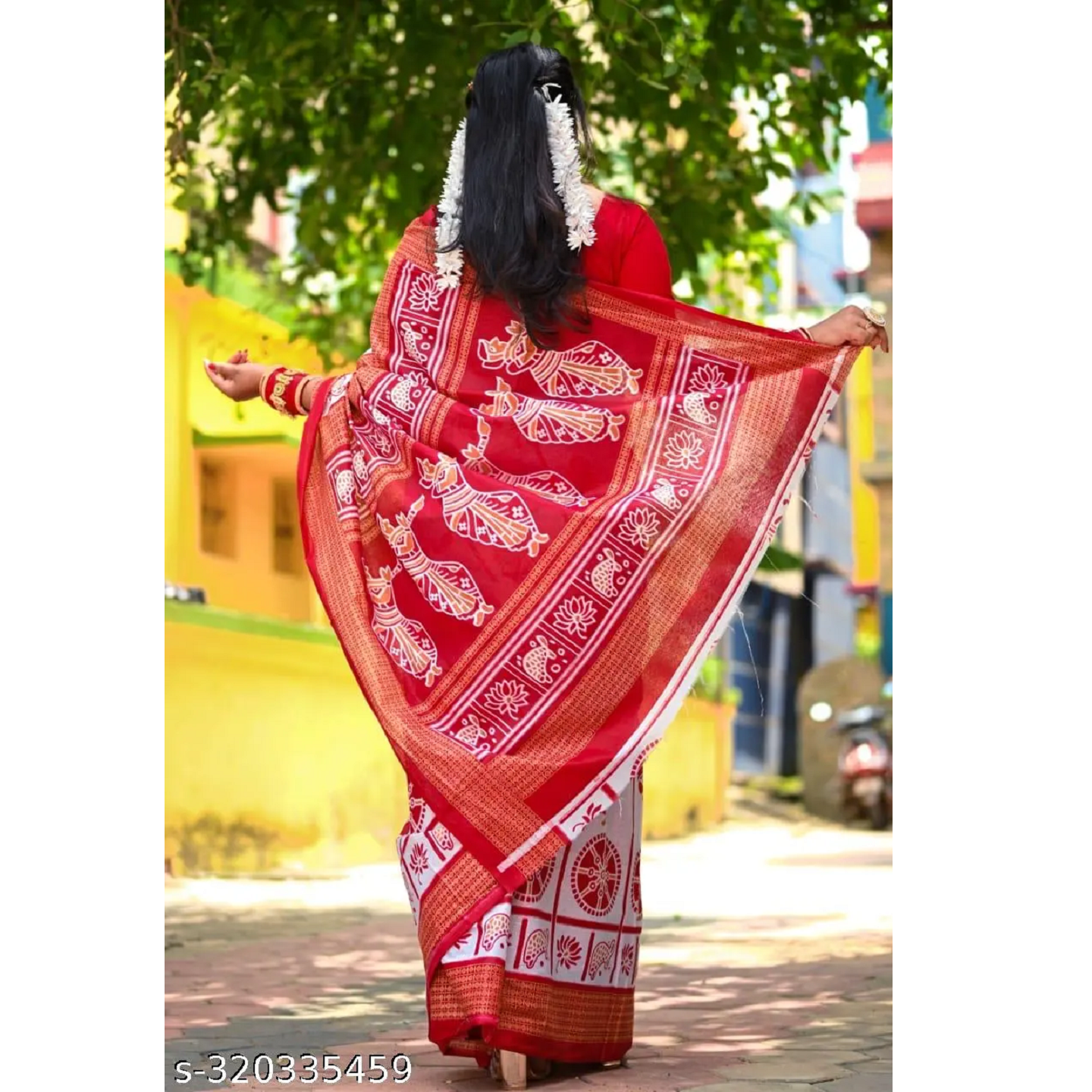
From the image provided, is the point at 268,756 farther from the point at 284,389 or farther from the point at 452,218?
the point at 452,218

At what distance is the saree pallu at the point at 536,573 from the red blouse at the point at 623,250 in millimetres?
63

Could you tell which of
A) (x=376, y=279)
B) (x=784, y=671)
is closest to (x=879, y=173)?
(x=784, y=671)

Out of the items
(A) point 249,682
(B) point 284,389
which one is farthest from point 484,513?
(A) point 249,682

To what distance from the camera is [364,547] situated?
4.07 m

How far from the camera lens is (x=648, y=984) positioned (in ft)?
20.2

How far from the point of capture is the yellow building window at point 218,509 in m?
13.4

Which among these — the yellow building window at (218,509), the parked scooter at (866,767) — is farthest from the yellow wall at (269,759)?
the parked scooter at (866,767)

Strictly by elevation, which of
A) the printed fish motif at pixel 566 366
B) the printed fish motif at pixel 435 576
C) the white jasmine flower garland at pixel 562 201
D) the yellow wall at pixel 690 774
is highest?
the white jasmine flower garland at pixel 562 201

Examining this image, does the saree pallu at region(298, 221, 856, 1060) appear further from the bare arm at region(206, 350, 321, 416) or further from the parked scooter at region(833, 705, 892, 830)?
the parked scooter at region(833, 705, 892, 830)

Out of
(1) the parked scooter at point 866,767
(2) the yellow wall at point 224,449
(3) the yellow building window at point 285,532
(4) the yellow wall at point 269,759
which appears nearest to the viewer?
(4) the yellow wall at point 269,759

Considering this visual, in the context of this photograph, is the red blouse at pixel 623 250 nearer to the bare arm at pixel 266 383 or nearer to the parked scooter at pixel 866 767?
the bare arm at pixel 266 383

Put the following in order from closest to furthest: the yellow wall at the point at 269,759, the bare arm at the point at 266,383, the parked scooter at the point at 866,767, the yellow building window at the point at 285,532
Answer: the bare arm at the point at 266,383 → the yellow wall at the point at 269,759 → the yellow building window at the point at 285,532 → the parked scooter at the point at 866,767
